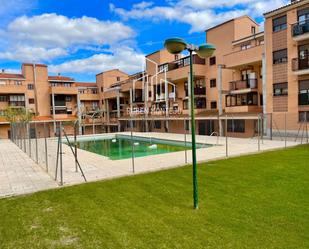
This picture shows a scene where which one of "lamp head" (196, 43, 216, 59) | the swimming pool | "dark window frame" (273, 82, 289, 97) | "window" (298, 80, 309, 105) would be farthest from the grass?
"dark window frame" (273, 82, 289, 97)

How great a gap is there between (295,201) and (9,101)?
44.0 metres

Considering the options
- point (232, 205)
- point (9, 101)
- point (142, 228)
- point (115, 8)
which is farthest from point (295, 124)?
point (9, 101)

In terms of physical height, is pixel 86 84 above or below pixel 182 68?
above

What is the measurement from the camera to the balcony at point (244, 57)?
23.6m

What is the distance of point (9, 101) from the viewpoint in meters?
40.8

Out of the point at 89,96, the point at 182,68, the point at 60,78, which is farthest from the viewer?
the point at 89,96

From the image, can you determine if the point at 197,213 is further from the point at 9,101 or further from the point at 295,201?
the point at 9,101

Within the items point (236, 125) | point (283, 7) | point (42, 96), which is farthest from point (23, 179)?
point (42, 96)

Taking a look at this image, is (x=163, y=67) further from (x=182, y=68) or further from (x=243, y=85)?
(x=243, y=85)

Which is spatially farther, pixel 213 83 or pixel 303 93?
pixel 213 83

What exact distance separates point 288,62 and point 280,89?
2294mm

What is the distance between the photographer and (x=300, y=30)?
20.1 metres

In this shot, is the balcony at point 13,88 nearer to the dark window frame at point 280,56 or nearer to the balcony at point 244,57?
the balcony at point 244,57

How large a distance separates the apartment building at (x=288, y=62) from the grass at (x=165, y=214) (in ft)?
46.0
